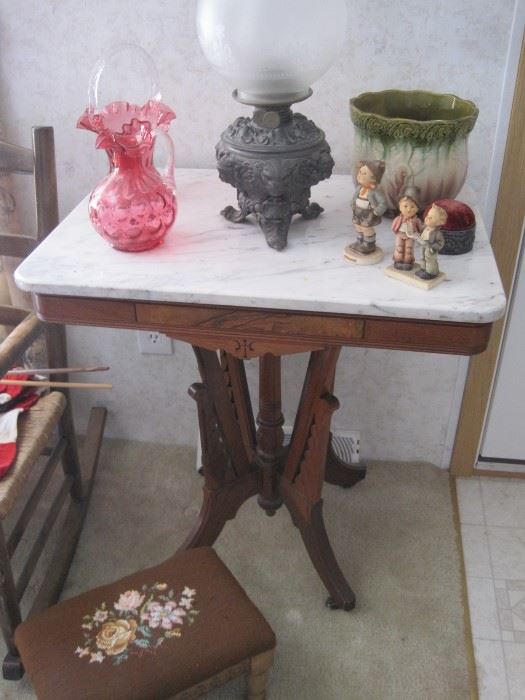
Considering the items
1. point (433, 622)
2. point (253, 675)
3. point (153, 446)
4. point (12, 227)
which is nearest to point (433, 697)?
point (433, 622)

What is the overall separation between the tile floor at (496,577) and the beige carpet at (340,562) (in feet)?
0.11

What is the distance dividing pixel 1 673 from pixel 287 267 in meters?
0.96

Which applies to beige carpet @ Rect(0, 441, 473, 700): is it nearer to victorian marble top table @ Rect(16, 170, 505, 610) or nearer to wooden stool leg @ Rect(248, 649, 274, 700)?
wooden stool leg @ Rect(248, 649, 274, 700)

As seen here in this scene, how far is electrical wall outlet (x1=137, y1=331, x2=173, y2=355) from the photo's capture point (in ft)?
5.59

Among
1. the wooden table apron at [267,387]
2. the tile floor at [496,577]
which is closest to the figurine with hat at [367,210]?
the wooden table apron at [267,387]

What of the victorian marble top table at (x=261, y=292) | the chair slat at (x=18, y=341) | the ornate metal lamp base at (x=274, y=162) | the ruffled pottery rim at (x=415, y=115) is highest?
the ruffled pottery rim at (x=415, y=115)

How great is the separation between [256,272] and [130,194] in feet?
0.77

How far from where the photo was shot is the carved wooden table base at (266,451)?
4.31 feet

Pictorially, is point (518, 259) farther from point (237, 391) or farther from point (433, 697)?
point (433, 697)

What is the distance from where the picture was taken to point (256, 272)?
Answer: 107cm

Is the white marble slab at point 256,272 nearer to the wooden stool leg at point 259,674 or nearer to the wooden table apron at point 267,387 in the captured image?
the wooden table apron at point 267,387

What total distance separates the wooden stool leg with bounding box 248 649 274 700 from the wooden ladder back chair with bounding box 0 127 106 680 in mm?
441

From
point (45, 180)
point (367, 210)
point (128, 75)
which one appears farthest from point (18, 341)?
point (367, 210)

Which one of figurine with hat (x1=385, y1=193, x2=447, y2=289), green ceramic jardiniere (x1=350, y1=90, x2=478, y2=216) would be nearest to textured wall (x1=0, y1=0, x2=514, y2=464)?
green ceramic jardiniere (x1=350, y1=90, x2=478, y2=216)
